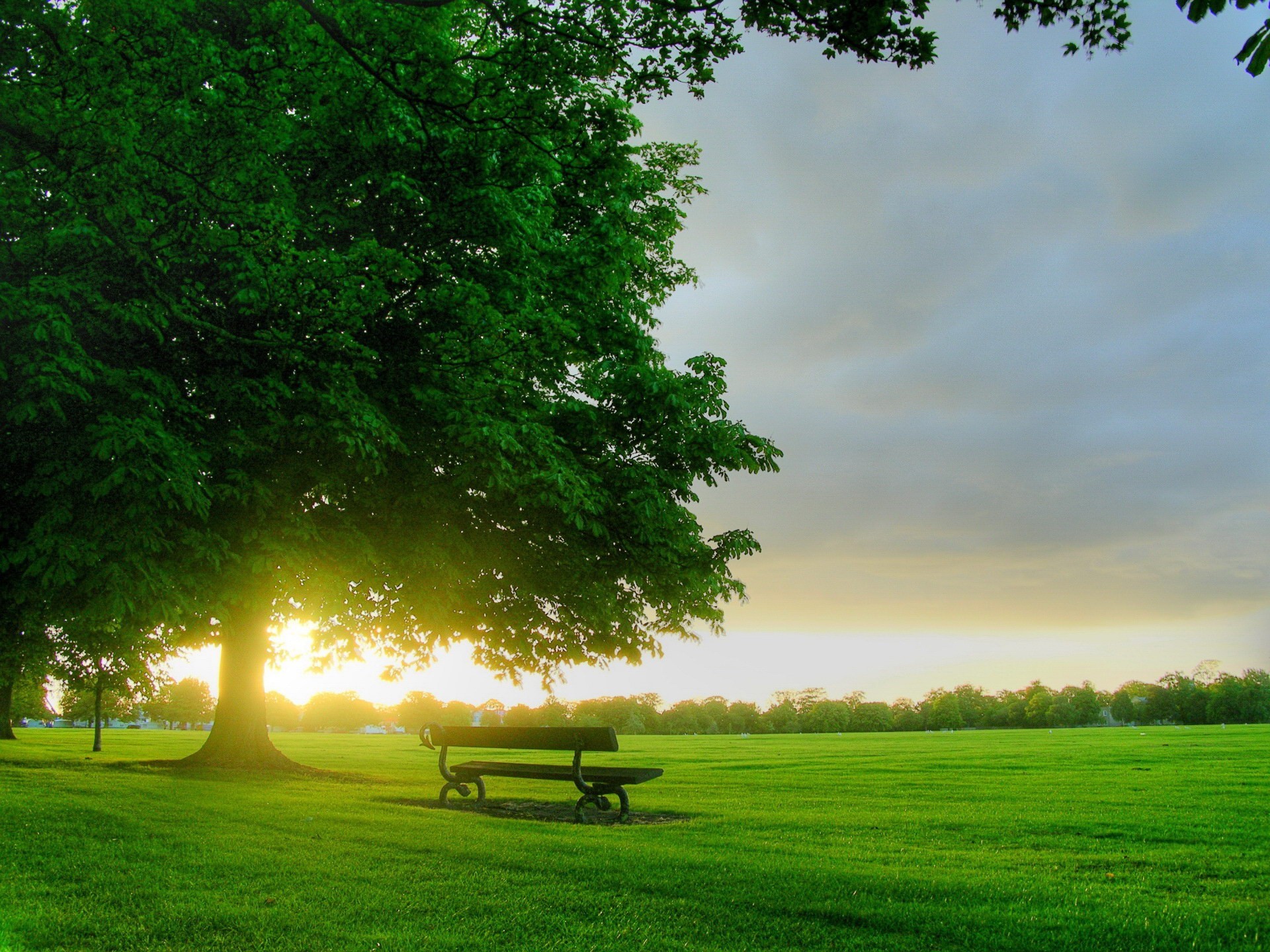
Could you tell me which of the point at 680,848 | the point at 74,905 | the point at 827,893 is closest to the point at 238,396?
the point at 74,905

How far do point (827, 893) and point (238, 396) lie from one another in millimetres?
10934

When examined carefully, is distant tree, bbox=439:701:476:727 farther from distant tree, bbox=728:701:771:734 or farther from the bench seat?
the bench seat

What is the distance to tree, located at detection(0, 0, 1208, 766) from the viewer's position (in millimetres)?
11086

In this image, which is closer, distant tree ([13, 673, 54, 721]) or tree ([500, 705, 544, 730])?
distant tree ([13, 673, 54, 721])

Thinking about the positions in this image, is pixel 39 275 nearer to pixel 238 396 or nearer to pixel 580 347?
pixel 238 396

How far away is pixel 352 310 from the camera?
42.1 feet

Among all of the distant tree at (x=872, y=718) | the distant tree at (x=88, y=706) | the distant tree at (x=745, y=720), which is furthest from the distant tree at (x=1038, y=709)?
the distant tree at (x=88, y=706)

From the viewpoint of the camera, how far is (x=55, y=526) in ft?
39.2

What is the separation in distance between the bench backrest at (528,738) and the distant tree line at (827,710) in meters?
45.9

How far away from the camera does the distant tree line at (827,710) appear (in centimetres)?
7175

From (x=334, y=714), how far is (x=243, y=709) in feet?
282

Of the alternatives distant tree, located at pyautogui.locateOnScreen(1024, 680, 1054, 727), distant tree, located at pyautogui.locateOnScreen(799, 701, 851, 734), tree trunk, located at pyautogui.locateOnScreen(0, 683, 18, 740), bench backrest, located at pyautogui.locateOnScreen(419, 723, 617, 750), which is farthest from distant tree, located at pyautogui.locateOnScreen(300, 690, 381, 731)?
bench backrest, located at pyautogui.locateOnScreen(419, 723, 617, 750)

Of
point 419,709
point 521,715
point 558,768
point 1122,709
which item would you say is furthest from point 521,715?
point 1122,709

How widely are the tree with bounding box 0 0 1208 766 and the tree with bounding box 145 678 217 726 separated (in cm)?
8075
